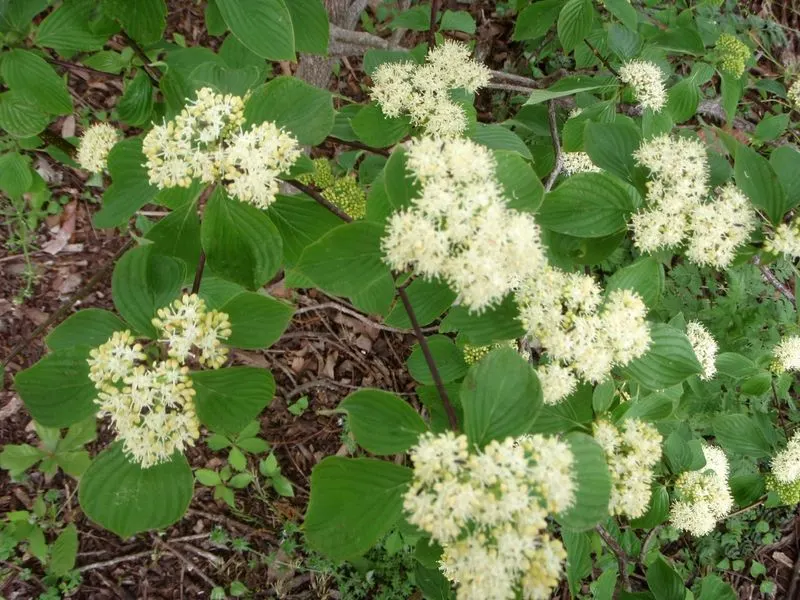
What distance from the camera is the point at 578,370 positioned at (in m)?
1.35

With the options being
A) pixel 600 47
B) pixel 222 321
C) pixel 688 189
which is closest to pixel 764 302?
pixel 600 47

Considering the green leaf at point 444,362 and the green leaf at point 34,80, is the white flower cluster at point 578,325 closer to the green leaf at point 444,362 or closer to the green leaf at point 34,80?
the green leaf at point 444,362

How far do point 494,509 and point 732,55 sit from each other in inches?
89.5

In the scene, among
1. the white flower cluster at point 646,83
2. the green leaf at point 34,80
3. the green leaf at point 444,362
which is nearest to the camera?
the green leaf at point 34,80

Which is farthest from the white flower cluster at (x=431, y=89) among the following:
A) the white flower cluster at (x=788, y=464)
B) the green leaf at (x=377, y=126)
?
the white flower cluster at (x=788, y=464)

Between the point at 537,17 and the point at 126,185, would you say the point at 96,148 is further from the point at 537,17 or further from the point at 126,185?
the point at 537,17

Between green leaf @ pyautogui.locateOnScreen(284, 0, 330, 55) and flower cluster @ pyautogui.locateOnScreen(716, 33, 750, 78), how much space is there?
1672mm

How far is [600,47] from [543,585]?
239 centimetres

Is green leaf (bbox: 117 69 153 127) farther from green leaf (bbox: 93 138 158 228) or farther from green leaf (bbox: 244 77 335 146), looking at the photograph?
green leaf (bbox: 244 77 335 146)

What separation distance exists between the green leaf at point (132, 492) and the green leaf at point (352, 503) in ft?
1.01

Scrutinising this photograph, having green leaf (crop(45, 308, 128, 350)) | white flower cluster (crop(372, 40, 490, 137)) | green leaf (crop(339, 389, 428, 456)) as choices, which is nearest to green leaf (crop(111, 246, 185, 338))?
green leaf (crop(45, 308, 128, 350))

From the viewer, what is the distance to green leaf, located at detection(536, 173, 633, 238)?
1.41 metres

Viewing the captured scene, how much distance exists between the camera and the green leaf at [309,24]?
1.75m

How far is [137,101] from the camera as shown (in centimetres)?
168
